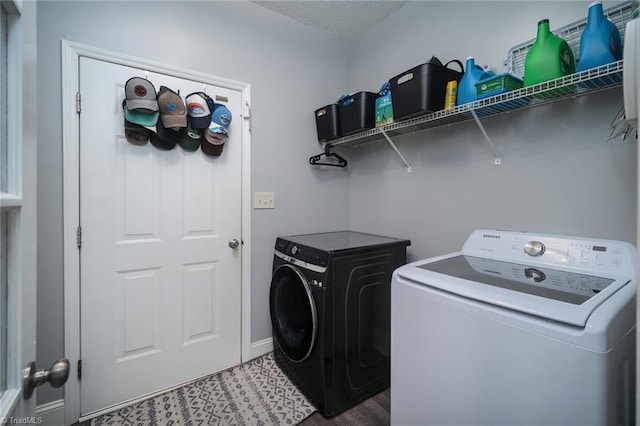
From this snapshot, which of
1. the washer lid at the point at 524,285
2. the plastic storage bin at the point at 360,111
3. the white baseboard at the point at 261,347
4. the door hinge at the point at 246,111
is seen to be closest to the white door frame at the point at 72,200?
the door hinge at the point at 246,111

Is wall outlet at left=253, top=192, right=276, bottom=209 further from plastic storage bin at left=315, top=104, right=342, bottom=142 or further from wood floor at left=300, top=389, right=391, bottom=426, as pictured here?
wood floor at left=300, top=389, right=391, bottom=426

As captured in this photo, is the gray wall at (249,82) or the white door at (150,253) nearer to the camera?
the gray wall at (249,82)

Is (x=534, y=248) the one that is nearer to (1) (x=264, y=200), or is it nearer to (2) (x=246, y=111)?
(1) (x=264, y=200)

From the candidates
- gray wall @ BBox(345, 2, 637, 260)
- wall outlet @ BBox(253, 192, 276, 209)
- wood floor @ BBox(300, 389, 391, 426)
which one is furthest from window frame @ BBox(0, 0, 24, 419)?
gray wall @ BBox(345, 2, 637, 260)

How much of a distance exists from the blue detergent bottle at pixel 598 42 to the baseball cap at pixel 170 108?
1.93 metres

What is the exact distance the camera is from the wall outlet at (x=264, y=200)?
6.77 feet

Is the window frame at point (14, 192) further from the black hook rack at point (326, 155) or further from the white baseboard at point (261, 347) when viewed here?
the black hook rack at point (326, 155)

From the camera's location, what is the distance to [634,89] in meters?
0.61

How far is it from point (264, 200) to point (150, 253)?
0.83 metres

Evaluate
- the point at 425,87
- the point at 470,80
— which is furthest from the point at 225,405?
the point at 470,80

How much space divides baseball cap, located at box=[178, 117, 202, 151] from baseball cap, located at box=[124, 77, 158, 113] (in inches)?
8.8

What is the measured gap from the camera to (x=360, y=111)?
1890 mm

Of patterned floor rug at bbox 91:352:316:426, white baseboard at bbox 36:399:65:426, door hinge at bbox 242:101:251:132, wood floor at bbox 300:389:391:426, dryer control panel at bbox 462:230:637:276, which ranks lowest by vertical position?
wood floor at bbox 300:389:391:426

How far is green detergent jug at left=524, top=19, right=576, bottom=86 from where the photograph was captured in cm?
110
